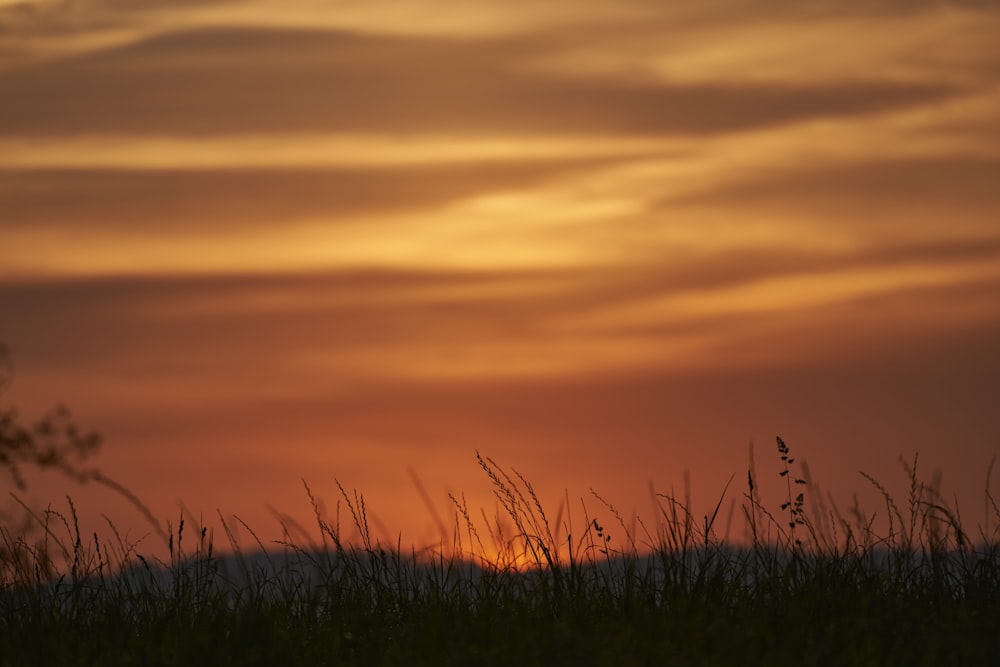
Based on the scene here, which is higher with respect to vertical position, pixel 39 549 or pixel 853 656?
pixel 39 549

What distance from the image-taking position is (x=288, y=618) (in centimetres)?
852

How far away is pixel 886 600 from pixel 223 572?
4337 millimetres

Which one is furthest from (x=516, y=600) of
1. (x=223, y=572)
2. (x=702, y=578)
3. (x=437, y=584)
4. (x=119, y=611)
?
(x=119, y=611)

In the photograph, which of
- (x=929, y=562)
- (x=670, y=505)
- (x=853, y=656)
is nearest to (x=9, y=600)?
(x=670, y=505)

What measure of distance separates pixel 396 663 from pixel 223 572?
1.74 meters

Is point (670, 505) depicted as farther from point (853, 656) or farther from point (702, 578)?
point (853, 656)

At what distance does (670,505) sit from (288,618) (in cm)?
271

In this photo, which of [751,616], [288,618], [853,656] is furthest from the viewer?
[288,618]

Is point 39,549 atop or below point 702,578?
atop

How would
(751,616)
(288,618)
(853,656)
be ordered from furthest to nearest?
1. (288,618)
2. (751,616)
3. (853,656)

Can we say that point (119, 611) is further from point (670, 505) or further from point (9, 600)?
point (670, 505)

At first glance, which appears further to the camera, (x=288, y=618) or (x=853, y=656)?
(x=288, y=618)

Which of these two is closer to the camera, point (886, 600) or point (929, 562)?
point (886, 600)

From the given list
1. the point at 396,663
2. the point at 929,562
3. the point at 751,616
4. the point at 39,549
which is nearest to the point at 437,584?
the point at 396,663
